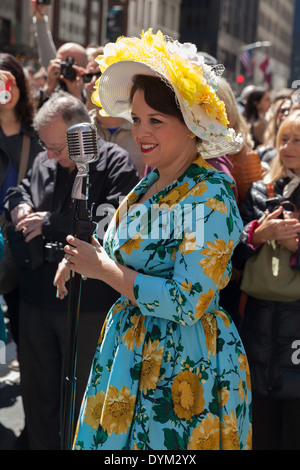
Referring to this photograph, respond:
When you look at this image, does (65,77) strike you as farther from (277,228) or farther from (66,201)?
(277,228)

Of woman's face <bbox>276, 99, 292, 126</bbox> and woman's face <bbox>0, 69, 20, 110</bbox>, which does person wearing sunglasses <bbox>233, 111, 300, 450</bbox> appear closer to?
woman's face <bbox>276, 99, 292, 126</bbox>

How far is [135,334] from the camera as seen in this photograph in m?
2.23

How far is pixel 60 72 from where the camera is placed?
482 centimetres

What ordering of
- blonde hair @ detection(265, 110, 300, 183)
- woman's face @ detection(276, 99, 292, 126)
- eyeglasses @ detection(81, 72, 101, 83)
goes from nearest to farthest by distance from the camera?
blonde hair @ detection(265, 110, 300, 183)
eyeglasses @ detection(81, 72, 101, 83)
woman's face @ detection(276, 99, 292, 126)

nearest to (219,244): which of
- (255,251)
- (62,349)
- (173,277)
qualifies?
(173,277)

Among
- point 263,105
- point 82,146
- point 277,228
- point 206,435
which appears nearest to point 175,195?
point 82,146

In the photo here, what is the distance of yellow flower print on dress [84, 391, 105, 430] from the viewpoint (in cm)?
227

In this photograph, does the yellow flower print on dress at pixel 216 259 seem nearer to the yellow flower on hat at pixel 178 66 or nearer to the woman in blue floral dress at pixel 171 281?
the woman in blue floral dress at pixel 171 281

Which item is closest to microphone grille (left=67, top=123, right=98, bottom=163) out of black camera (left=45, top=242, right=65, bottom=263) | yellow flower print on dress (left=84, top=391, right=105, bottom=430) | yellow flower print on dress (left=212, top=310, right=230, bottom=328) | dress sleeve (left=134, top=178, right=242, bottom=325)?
dress sleeve (left=134, top=178, right=242, bottom=325)

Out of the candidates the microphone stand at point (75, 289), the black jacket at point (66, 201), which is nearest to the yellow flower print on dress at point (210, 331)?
the microphone stand at point (75, 289)

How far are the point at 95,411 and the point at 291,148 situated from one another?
1781 mm

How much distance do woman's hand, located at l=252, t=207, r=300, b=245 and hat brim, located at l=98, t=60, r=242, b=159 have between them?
82 cm

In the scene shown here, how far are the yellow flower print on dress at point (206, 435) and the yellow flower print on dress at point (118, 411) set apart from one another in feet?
0.75

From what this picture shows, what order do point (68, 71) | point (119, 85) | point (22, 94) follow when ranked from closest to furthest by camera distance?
point (119, 85)
point (22, 94)
point (68, 71)
